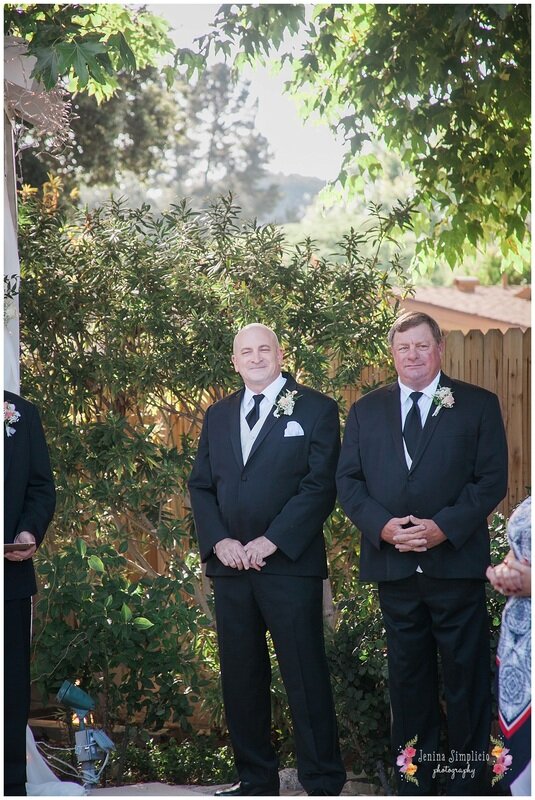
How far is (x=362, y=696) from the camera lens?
446 centimetres

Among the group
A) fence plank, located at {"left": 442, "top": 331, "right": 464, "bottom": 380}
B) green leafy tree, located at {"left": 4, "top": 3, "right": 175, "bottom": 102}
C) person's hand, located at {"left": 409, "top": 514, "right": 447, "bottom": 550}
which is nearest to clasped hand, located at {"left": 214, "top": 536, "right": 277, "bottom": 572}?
person's hand, located at {"left": 409, "top": 514, "right": 447, "bottom": 550}

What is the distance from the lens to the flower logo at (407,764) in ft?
12.8

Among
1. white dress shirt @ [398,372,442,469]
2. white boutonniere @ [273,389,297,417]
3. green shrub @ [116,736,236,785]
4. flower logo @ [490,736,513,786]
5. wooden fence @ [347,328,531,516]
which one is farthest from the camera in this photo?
wooden fence @ [347,328,531,516]

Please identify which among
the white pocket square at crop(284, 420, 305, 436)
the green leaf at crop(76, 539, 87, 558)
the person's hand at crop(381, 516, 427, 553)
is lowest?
the green leaf at crop(76, 539, 87, 558)

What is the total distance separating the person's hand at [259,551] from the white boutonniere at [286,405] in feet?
1.77

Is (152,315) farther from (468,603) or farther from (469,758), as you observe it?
(469,758)

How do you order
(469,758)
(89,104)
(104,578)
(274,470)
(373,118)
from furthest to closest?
(89,104)
(373,118)
(104,578)
(274,470)
(469,758)

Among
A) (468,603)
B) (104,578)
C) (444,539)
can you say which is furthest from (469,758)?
(104,578)

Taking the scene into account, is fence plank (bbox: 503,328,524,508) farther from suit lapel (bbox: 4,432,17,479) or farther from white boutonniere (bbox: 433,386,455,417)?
suit lapel (bbox: 4,432,17,479)

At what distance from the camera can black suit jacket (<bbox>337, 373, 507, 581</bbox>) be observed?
12.9 ft

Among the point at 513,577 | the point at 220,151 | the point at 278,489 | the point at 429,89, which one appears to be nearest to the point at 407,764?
the point at 513,577

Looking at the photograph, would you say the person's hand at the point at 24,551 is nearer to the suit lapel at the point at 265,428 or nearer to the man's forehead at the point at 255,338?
the suit lapel at the point at 265,428

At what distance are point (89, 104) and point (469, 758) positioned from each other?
33.7ft

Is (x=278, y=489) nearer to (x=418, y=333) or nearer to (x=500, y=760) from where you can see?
(x=418, y=333)
